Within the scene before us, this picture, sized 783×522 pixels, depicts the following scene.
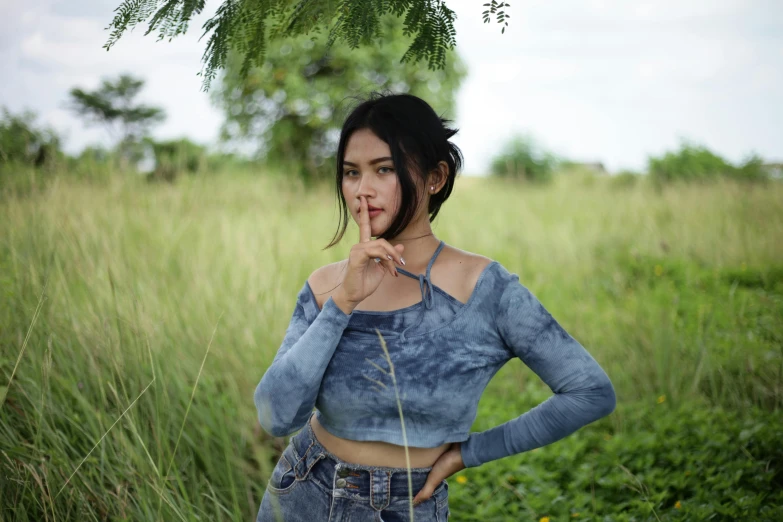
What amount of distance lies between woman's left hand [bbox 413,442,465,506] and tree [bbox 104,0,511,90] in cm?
124

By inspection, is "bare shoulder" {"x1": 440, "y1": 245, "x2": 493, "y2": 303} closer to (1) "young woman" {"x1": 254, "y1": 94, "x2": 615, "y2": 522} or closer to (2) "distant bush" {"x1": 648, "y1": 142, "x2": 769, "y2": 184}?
(1) "young woman" {"x1": 254, "y1": 94, "x2": 615, "y2": 522}

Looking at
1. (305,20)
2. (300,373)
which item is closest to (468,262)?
Answer: (300,373)

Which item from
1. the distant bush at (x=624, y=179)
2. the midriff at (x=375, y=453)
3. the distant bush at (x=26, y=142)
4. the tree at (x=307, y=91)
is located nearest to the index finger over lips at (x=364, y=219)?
the midriff at (x=375, y=453)

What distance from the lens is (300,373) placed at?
4.88 ft

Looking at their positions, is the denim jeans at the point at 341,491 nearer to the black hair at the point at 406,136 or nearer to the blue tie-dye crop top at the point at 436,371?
the blue tie-dye crop top at the point at 436,371

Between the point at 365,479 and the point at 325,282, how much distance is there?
1.85 feet

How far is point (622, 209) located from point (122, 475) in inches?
352

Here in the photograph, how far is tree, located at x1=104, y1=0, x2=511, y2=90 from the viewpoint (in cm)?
183

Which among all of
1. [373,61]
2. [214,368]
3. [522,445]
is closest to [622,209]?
[373,61]

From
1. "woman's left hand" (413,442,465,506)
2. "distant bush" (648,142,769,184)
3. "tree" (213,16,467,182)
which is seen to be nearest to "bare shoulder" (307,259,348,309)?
"woman's left hand" (413,442,465,506)

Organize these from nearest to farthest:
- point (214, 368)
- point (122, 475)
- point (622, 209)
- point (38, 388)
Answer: point (122, 475) → point (38, 388) → point (214, 368) → point (622, 209)

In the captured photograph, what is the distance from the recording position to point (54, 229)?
348 centimetres

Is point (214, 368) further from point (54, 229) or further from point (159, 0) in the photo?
point (159, 0)

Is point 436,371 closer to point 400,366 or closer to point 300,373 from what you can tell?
point 400,366
